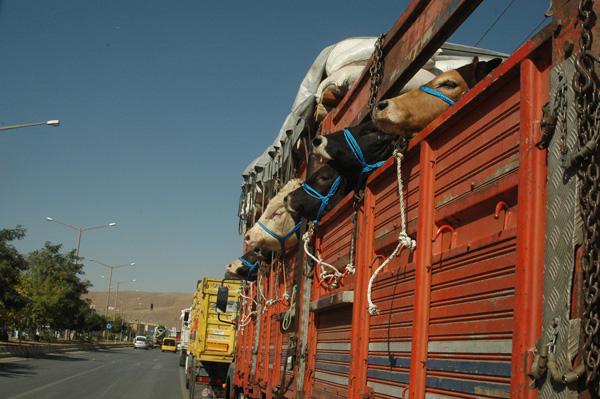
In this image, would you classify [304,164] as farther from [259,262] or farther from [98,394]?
[98,394]

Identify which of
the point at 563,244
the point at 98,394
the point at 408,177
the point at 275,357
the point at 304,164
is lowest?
the point at 98,394

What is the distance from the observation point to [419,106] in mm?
4195

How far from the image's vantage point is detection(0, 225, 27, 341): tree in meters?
38.3

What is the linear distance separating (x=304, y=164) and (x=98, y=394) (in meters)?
14.3

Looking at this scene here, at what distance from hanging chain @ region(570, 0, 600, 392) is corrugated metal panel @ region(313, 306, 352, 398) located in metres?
2.78

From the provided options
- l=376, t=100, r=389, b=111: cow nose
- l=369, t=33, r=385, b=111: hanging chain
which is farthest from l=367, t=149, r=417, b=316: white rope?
l=369, t=33, r=385, b=111: hanging chain

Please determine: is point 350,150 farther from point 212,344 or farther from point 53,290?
point 53,290

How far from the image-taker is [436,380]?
3.24 meters

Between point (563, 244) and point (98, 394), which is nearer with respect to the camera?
point (563, 244)

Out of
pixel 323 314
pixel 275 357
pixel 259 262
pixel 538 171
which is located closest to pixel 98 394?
pixel 259 262

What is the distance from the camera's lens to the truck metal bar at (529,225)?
7.89 ft

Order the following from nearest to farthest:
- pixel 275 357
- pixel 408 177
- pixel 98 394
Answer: pixel 408 177
pixel 275 357
pixel 98 394

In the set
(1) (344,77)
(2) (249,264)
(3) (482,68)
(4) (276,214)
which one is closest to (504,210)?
(3) (482,68)

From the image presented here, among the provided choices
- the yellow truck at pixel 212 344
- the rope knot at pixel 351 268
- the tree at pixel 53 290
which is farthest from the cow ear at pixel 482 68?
the tree at pixel 53 290
